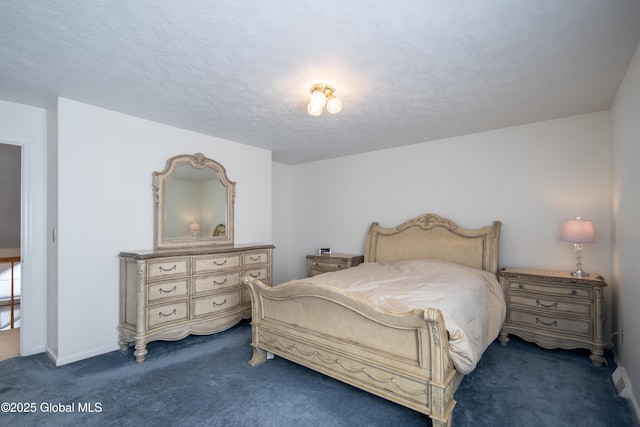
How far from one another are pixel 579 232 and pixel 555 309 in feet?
2.53

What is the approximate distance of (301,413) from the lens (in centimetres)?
208

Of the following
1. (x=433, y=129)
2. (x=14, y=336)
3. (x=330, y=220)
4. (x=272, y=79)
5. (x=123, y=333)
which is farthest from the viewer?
(x=330, y=220)

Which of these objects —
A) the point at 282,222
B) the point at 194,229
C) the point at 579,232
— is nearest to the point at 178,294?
the point at 194,229

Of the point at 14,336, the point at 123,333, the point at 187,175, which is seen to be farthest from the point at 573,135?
the point at 14,336

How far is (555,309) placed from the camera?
298 centimetres

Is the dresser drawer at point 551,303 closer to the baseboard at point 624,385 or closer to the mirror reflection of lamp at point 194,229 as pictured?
the baseboard at point 624,385

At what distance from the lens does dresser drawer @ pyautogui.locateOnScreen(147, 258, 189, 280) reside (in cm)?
299

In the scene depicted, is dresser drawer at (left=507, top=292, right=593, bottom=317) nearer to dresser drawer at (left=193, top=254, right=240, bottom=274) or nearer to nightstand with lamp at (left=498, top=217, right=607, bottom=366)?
nightstand with lamp at (left=498, top=217, right=607, bottom=366)

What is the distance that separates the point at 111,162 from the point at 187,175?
2.64 feet

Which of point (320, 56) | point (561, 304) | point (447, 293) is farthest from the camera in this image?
point (561, 304)

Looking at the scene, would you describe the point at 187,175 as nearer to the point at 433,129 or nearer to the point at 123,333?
the point at 123,333

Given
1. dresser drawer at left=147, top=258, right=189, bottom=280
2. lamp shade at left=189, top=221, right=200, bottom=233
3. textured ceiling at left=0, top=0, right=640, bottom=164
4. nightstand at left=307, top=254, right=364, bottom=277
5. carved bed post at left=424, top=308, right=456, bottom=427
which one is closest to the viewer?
textured ceiling at left=0, top=0, right=640, bottom=164

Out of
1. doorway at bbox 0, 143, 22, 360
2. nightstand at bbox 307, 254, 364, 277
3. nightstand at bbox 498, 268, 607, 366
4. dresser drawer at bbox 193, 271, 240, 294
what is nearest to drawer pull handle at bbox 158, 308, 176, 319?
dresser drawer at bbox 193, 271, 240, 294

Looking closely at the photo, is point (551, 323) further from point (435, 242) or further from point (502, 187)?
point (502, 187)
